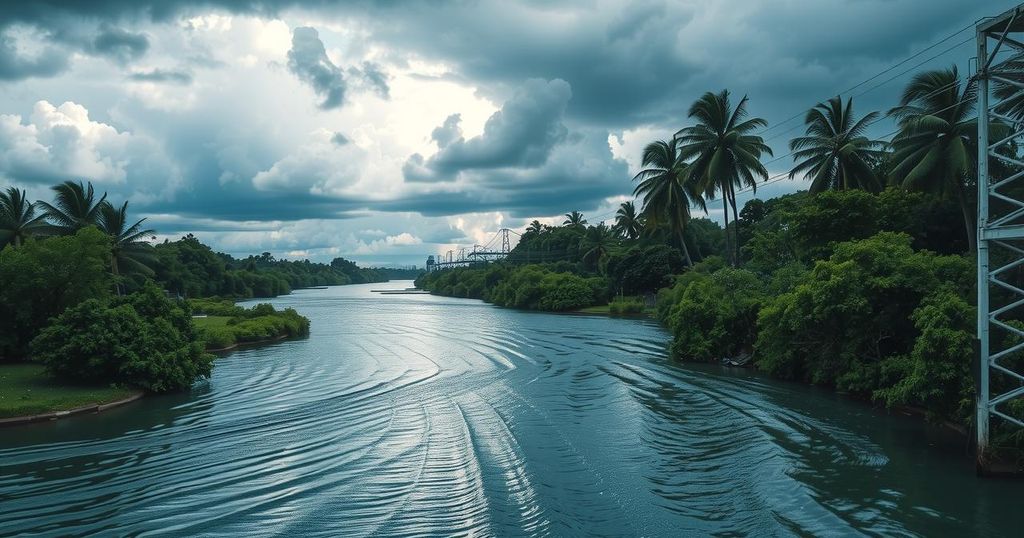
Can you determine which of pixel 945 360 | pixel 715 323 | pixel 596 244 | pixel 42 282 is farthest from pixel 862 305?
pixel 596 244

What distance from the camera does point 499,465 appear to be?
1466cm

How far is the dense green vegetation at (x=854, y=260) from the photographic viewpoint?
670 inches

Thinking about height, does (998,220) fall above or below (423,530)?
above

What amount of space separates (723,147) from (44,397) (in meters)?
38.6

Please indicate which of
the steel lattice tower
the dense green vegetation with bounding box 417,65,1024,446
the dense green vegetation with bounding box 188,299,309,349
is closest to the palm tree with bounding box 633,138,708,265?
the dense green vegetation with bounding box 417,65,1024,446

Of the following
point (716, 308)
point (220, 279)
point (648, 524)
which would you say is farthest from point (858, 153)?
point (220, 279)

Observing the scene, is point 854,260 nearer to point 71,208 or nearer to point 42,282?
point 42,282

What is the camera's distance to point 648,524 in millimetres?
11336

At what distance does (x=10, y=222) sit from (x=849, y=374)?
45599mm

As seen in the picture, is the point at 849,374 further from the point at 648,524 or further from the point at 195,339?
the point at 195,339

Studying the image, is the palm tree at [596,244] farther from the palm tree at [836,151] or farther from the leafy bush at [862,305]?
the leafy bush at [862,305]

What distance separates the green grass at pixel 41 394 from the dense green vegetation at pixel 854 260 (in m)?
23.0

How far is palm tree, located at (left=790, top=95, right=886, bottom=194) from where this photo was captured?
37.8m

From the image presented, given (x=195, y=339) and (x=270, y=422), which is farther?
(x=195, y=339)
